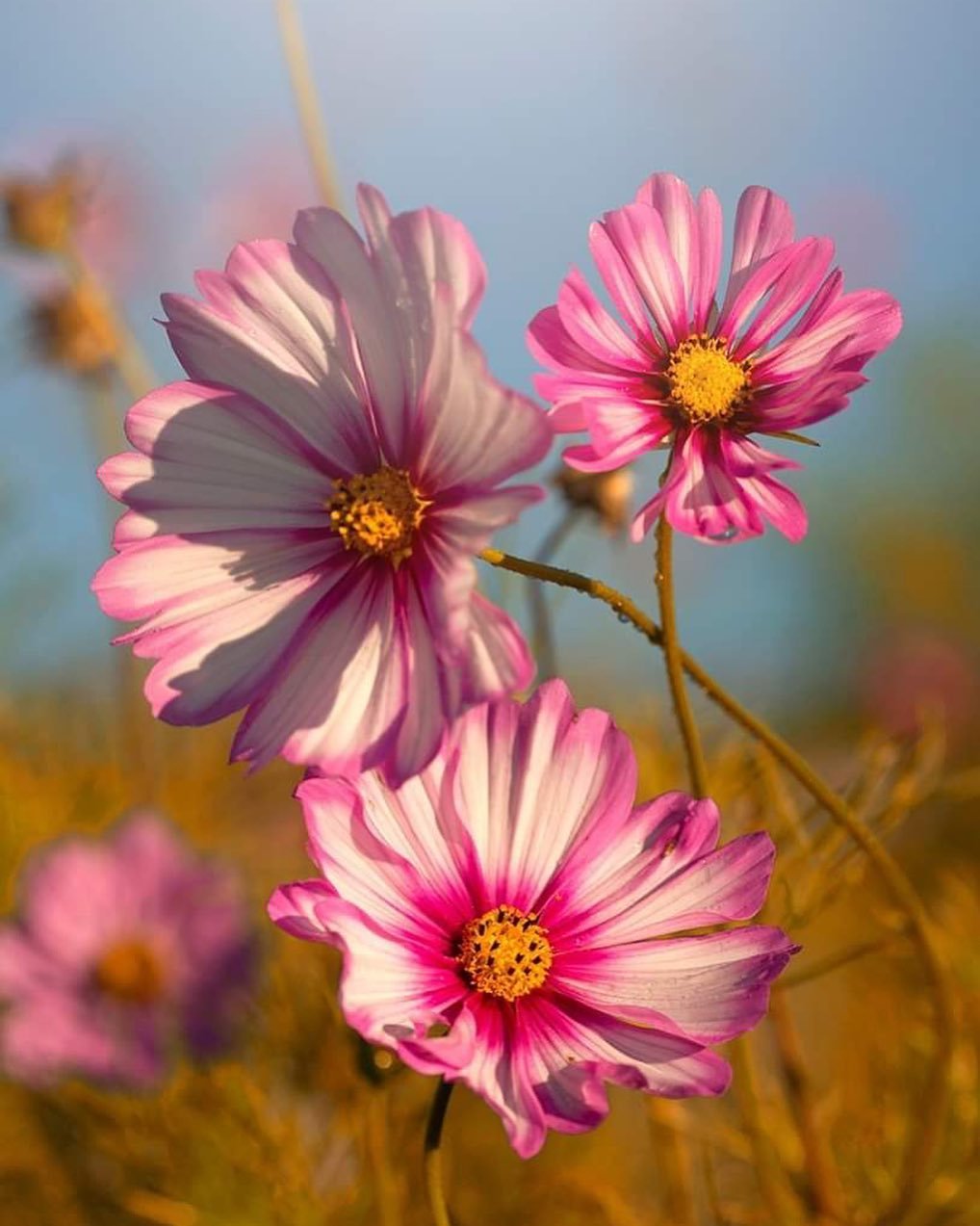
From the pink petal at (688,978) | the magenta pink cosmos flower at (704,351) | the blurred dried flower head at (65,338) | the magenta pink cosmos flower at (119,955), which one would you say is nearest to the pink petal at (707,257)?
the magenta pink cosmos flower at (704,351)

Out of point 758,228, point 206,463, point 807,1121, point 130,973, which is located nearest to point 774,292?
point 758,228

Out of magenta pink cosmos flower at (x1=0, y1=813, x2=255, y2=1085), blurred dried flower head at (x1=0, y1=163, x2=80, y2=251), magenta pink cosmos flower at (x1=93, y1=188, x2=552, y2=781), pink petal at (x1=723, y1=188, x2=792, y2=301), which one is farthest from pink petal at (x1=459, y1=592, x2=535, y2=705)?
blurred dried flower head at (x1=0, y1=163, x2=80, y2=251)

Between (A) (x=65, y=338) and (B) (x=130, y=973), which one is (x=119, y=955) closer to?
(B) (x=130, y=973)

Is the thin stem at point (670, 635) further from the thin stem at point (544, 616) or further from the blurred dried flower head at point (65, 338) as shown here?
the blurred dried flower head at point (65, 338)

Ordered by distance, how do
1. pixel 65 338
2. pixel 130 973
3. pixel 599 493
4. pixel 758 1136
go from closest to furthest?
pixel 758 1136 → pixel 599 493 → pixel 130 973 → pixel 65 338

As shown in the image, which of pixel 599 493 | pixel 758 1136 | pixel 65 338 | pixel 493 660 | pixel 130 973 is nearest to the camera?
pixel 493 660

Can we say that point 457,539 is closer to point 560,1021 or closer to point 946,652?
point 560,1021

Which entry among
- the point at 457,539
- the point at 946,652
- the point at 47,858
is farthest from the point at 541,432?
the point at 946,652
